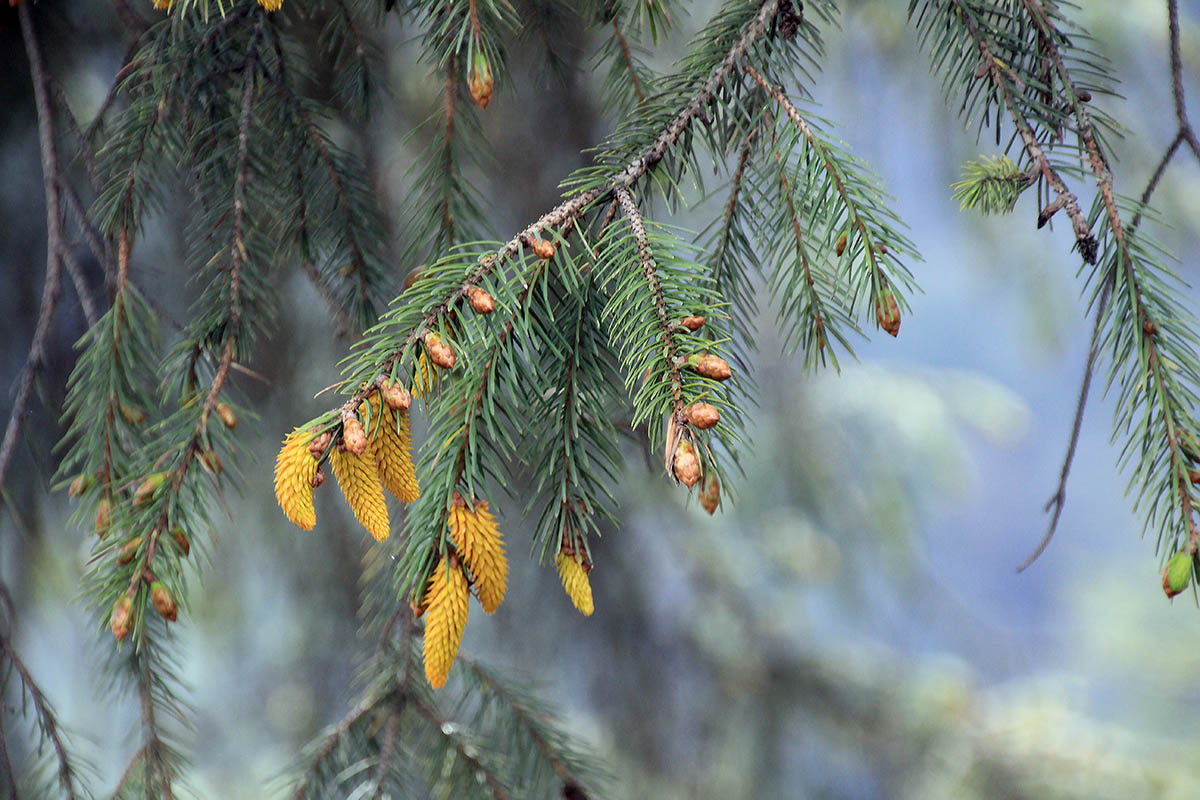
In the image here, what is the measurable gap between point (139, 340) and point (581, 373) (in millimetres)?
405

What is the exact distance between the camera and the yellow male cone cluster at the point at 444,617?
0.37 metres

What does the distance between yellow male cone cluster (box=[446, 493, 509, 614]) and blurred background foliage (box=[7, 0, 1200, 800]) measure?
697mm

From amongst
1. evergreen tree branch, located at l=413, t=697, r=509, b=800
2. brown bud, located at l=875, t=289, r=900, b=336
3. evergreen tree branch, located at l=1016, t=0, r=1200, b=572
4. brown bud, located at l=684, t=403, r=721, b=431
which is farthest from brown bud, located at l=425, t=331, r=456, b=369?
evergreen tree branch, located at l=413, t=697, r=509, b=800

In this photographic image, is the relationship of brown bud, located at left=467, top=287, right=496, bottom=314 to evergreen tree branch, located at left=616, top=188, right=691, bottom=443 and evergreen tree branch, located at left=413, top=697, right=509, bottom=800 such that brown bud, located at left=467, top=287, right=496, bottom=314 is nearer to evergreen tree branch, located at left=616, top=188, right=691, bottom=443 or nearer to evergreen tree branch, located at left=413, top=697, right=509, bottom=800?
evergreen tree branch, located at left=616, top=188, right=691, bottom=443

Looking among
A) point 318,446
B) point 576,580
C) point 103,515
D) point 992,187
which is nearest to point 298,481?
point 318,446

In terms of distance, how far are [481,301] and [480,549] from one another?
117mm

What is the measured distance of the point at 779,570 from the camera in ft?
5.21

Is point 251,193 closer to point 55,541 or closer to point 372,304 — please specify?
point 372,304

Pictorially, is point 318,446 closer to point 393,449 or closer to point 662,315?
point 393,449

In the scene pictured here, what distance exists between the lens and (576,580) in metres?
0.41

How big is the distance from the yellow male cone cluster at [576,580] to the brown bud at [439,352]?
109 mm

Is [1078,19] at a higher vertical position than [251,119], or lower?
higher

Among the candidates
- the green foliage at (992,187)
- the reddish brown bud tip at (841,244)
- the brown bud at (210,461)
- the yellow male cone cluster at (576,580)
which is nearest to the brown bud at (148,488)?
the brown bud at (210,461)

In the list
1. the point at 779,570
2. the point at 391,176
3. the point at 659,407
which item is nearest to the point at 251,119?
the point at 659,407
